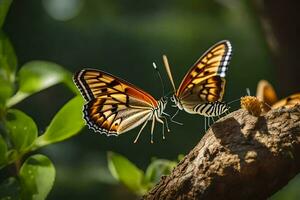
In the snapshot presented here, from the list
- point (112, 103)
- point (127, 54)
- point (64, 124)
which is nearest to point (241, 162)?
point (64, 124)

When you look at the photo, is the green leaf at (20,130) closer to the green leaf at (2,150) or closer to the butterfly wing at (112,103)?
the green leaf at (2,150)

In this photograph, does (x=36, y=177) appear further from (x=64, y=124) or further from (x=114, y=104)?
(x=114, y=104)

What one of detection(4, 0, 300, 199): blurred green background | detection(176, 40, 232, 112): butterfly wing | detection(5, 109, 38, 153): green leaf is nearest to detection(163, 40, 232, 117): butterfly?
detection(176, 40, 232, 112): butterfly wing

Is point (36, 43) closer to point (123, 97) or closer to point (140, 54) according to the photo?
point (140, 54)

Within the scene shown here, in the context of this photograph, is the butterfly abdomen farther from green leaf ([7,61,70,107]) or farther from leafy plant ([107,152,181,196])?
green leaf ([7,61,70,107])

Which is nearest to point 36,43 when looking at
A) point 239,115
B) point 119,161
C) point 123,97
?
point 123,97

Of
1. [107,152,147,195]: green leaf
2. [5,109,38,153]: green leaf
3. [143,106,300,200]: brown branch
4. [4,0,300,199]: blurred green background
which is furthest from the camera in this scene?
[4,0,300,199]: blurred green background
